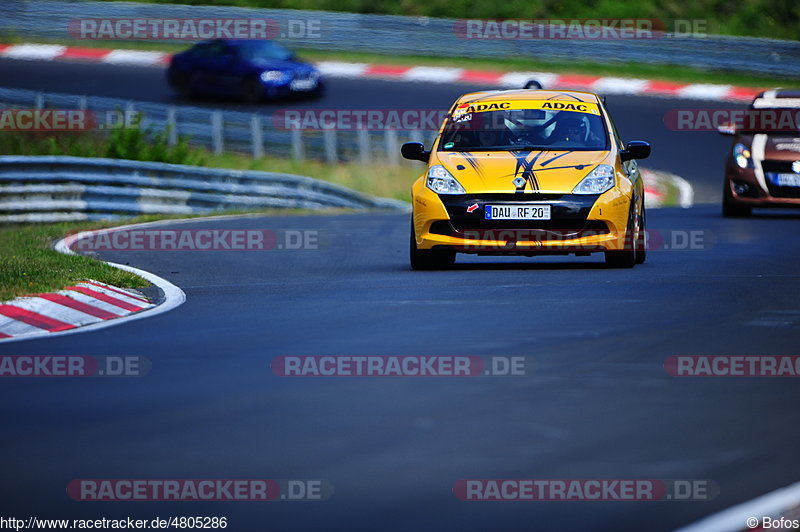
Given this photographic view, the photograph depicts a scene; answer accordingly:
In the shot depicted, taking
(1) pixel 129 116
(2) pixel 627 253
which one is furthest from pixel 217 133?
(2) pixel 627 253

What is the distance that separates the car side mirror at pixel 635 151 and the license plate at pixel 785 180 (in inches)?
272

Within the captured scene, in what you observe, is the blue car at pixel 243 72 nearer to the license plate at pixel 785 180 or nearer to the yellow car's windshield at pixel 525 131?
the license plate at pixel 785 180

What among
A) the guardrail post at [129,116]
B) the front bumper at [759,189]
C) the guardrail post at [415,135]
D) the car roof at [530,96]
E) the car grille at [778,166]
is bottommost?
the guardrail post at [415,135]

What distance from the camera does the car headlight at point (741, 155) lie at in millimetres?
20422

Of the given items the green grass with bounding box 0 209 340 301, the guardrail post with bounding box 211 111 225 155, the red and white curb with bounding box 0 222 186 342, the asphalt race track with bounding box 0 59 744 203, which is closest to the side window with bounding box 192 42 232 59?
the asphalt race track with bounding box 0 59 744 203

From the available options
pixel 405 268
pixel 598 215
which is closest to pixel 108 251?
pixel 405 268

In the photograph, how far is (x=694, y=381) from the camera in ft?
24.9

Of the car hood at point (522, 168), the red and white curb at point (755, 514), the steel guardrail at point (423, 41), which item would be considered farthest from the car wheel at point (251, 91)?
the red and white curb at point (755, 514)

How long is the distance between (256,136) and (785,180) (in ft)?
45.5

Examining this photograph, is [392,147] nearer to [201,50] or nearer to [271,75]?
[271,75]

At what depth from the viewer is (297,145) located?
31.8 meters

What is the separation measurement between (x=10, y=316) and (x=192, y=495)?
4.81m

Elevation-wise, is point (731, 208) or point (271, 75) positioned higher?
point (731, 208)

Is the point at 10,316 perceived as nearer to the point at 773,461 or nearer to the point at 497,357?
the point at 497,357
